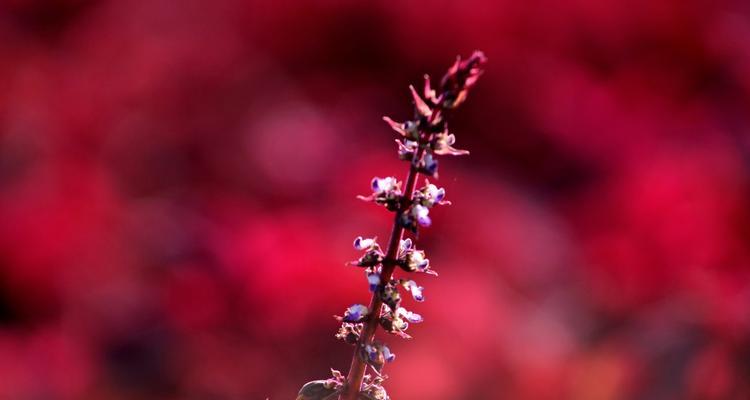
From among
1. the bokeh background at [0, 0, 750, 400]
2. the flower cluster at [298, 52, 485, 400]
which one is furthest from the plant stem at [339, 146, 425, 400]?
the bokeh background at [0, 0, 750, 400]

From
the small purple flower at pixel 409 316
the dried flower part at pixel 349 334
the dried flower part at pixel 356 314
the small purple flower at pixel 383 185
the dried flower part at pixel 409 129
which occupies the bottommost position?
the dried flower part at pixel 356 314

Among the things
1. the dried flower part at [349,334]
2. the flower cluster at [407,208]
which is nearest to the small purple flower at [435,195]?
the flower cluster at [407,208]

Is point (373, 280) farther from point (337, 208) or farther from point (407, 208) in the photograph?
point (337, 208)

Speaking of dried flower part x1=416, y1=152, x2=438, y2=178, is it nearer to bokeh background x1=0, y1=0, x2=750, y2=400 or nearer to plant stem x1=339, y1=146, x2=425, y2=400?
plant stem x1=339, y1=146, x2=425, y2=400

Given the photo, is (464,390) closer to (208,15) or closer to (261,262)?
(261,262)

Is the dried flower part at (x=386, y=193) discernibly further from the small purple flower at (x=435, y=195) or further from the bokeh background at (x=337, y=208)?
the bokeh background at (x=337, y=208)

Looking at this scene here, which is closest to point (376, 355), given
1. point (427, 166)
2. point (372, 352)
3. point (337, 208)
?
point (372, 352)

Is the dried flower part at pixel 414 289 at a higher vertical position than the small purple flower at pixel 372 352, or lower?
higher

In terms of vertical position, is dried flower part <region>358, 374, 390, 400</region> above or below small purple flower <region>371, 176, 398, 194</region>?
below
